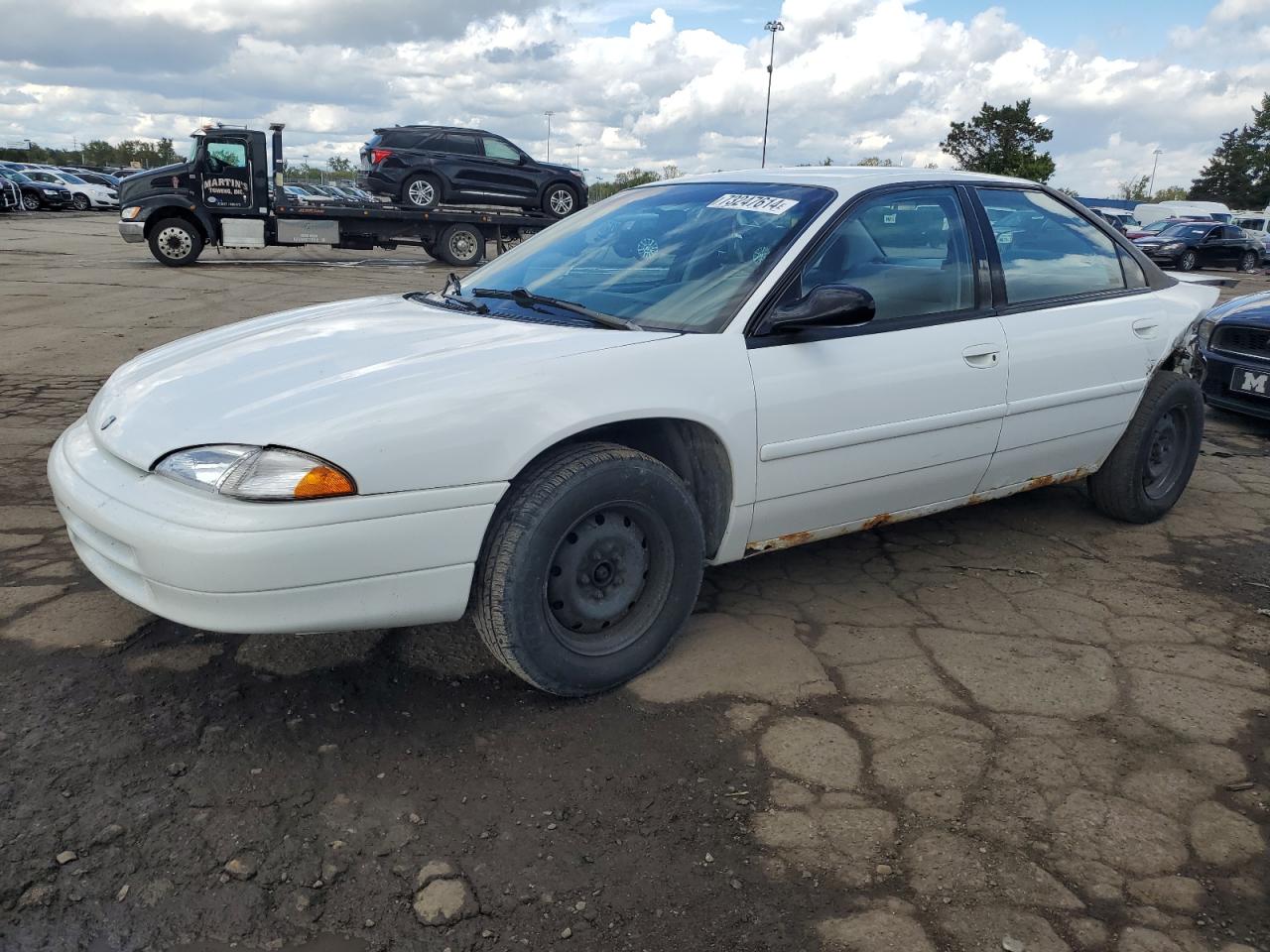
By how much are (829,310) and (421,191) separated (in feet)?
56.0

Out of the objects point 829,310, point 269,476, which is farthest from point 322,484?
point 829,310

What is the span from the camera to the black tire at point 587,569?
2619 mm

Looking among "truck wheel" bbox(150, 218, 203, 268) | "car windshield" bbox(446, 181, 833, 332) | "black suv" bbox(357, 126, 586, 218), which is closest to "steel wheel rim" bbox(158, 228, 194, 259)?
"truck wheel" bbox(150, 218, 203, 268)

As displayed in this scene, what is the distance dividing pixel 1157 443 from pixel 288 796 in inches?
155

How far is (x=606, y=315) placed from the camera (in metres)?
3.14

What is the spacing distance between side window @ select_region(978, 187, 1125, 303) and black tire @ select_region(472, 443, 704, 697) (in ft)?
5.74

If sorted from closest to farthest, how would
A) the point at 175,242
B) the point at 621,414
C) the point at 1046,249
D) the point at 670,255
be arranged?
the point at 621,414 → the point at 670,255 → the point at 1046,249 → the point at 175,242

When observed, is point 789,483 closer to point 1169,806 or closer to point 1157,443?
point 1169,806

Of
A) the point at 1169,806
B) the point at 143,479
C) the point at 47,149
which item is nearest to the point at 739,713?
the point at 1169,806

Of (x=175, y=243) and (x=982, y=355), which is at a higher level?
(x=175, y=243)

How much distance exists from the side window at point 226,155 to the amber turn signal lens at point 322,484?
16.3 meters

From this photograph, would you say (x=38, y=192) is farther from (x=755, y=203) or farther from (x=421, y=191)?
(x=755, y=203)

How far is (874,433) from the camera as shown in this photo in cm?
329

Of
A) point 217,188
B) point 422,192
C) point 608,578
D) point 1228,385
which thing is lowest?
point 608,578
